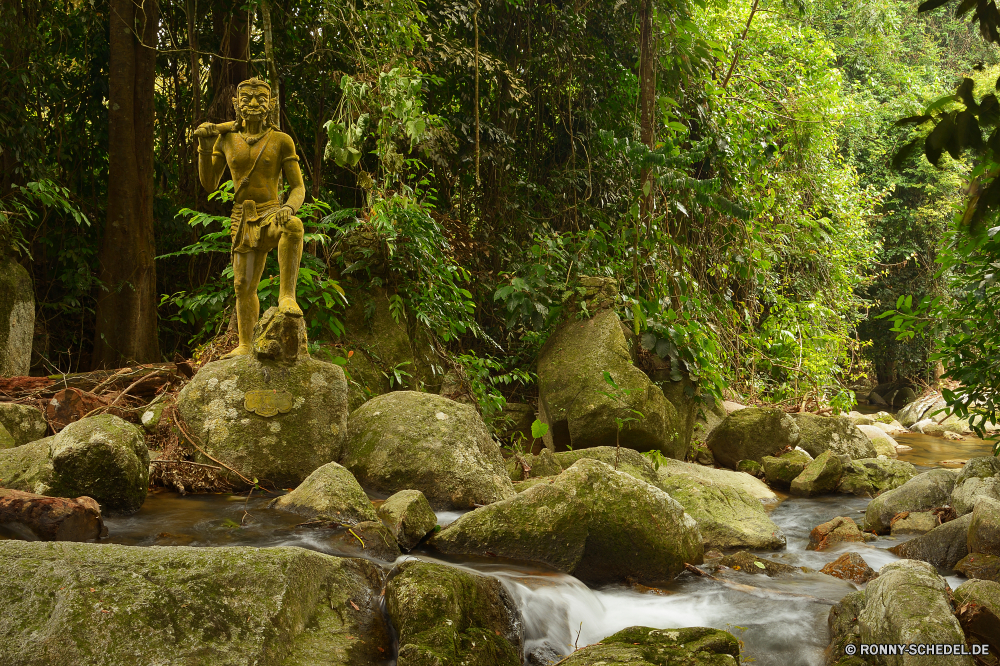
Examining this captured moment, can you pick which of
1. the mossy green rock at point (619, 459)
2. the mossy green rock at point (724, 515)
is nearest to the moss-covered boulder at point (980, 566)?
the mossy green rock at point (724, 515)

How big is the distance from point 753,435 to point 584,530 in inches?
222

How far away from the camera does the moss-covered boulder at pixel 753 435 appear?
9188mm

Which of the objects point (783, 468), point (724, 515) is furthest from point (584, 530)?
point (783, 468)

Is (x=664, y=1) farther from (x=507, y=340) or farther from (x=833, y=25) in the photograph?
(x=833, y=25)

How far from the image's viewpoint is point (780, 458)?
866 centimetres

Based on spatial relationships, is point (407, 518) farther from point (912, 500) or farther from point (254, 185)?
point (912, 500)

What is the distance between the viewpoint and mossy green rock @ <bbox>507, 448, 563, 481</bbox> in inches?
248

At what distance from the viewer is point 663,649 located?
2.99 m

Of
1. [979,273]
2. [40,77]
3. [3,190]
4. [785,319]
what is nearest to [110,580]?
[979,273]

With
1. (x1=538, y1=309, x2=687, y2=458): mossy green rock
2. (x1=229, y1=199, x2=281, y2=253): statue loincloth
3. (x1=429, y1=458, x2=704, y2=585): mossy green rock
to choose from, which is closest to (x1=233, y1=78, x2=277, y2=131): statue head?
(x1=229, y1=199, x2=281, y2=253): statue loincloth

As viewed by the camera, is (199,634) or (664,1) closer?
(199,634)

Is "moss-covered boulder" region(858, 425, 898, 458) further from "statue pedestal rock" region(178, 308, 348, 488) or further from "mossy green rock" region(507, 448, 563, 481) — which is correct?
"statue pedestal rock" region(178, 308, 348, 488)

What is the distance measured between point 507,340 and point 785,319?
4.55 meters

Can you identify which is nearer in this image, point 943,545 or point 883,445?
point 943,545
